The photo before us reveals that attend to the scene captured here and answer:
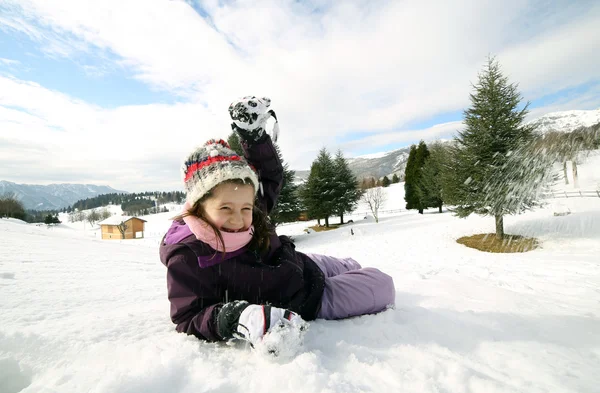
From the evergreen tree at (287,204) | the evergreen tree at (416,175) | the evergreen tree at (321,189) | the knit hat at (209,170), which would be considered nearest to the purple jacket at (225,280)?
the knit hat at (209,170)

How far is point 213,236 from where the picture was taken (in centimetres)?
155

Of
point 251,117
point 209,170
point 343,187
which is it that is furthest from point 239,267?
point 343,187

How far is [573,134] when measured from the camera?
7.42ft

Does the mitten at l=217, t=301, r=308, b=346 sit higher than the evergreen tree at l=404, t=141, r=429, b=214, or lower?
lower

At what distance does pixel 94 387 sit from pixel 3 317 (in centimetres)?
121

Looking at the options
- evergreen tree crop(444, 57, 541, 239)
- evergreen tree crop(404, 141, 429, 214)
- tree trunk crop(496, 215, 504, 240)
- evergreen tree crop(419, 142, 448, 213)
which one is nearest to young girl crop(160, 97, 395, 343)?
evergreen tree crop(444, 57, 541, 239)

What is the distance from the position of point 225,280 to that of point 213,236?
281 mm

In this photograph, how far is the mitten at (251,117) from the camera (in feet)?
6.41

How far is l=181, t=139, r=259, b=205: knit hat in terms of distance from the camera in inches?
66.0

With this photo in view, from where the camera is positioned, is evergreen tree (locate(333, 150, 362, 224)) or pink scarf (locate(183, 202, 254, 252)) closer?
pink scarf (locate(183, 202, 254, 252))

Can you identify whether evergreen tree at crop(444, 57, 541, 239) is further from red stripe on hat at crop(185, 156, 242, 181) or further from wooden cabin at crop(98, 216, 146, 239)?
wooden cabin at crop(98, 216, 146, 239)

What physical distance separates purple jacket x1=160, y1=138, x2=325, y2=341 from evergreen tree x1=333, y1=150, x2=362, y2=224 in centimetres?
2215

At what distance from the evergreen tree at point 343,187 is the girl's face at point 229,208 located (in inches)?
878

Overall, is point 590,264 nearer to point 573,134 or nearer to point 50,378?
point 573,134
